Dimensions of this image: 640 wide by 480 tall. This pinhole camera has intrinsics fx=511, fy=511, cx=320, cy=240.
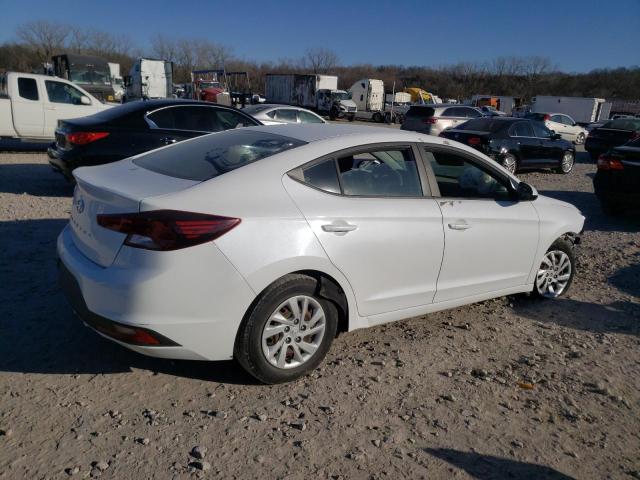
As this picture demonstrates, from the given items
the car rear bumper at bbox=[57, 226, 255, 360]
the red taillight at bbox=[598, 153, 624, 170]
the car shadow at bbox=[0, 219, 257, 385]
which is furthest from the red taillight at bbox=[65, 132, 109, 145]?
the red taillight at bbox=[598, 153, 624, 170]

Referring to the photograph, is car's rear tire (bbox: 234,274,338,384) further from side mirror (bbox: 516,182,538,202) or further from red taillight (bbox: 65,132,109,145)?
red taillight (bbox: 65,132,109,145)

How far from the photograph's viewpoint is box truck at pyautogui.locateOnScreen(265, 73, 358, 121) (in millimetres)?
36469

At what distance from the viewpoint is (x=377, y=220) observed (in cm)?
333

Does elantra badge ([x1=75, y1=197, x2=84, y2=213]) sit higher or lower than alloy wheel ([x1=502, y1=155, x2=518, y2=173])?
higher

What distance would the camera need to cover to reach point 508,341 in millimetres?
4016

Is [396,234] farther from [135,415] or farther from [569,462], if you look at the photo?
[135,415]

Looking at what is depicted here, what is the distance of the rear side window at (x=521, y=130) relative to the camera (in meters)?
12.8

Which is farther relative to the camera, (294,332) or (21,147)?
(21,147)

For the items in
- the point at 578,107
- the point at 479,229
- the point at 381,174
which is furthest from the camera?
the point at 578,107

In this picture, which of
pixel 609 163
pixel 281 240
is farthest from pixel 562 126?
pixel 281 240

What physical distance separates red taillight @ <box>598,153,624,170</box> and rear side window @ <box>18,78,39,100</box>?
39.4 feet

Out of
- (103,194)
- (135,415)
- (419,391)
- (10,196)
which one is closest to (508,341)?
(419,391)

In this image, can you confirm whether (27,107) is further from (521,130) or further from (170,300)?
(521,130)

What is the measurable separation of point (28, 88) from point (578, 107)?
44445mm
